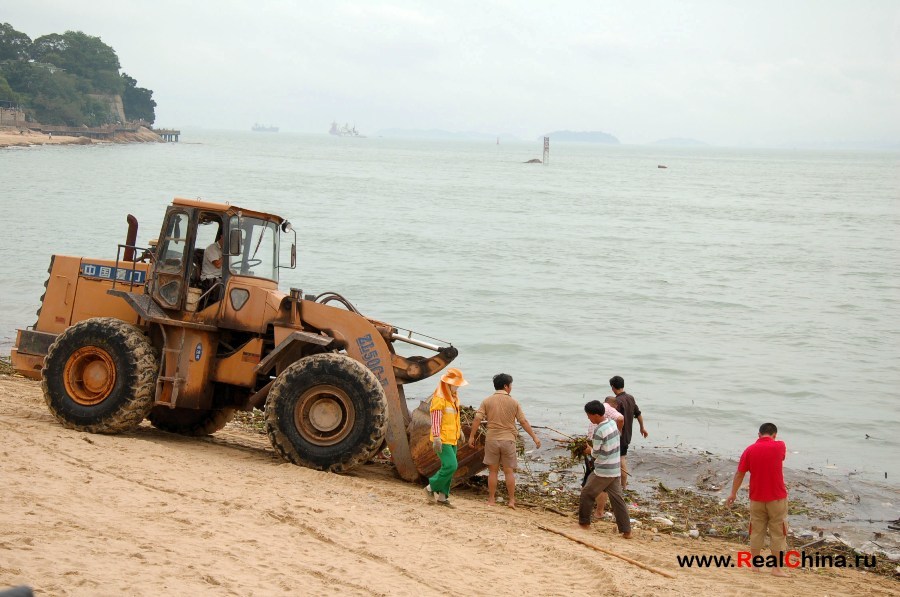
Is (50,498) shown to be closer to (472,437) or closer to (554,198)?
(472,437)

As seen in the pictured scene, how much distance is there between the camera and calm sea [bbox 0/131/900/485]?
58.5 feet

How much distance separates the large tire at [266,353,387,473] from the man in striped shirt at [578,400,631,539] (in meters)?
2.15

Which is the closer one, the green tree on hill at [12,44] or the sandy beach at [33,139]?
the sandy beach at [33,139]

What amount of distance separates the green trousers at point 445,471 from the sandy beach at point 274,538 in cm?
26

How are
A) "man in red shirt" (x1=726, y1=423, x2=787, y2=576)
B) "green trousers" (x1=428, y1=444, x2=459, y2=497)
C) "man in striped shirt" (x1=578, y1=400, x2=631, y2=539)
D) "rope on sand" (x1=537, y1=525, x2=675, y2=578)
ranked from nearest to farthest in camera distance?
"rope on sand" (x1=537, y1=525, x2=675, y2=578) → "man in red shirt" (x1=726, y1=423, x2=787, y2=576) → "man in striped shirt" (x1=578, y1=400, x2=631, y2=539) → "green trousers" (x1=428, y1=444, x2=459, y2=497)

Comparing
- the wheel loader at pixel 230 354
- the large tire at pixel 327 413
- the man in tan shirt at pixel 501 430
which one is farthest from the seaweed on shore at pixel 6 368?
the man in tan shirt at pixel 501 430

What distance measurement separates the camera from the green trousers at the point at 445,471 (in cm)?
1008

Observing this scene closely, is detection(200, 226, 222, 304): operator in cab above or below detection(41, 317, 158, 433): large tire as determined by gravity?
above

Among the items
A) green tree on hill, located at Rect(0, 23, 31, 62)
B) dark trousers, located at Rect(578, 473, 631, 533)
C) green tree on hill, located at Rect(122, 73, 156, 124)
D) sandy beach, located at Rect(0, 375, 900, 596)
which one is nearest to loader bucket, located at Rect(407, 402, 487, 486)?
sandy beach, located at Rect(0, 375, 900, 596)

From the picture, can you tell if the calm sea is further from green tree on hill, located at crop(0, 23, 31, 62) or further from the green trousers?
green tree on hill, located at crop(0, 23, 31, 62)

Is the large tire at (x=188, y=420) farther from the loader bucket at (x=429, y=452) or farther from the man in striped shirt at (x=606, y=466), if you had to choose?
the man in striped shirt at (x=606, y=466)

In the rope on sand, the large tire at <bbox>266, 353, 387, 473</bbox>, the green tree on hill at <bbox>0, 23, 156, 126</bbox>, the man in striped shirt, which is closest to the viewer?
the rope on sand

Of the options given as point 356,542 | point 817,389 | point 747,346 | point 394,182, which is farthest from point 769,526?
point 394,182

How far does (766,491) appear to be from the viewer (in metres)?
9.09
